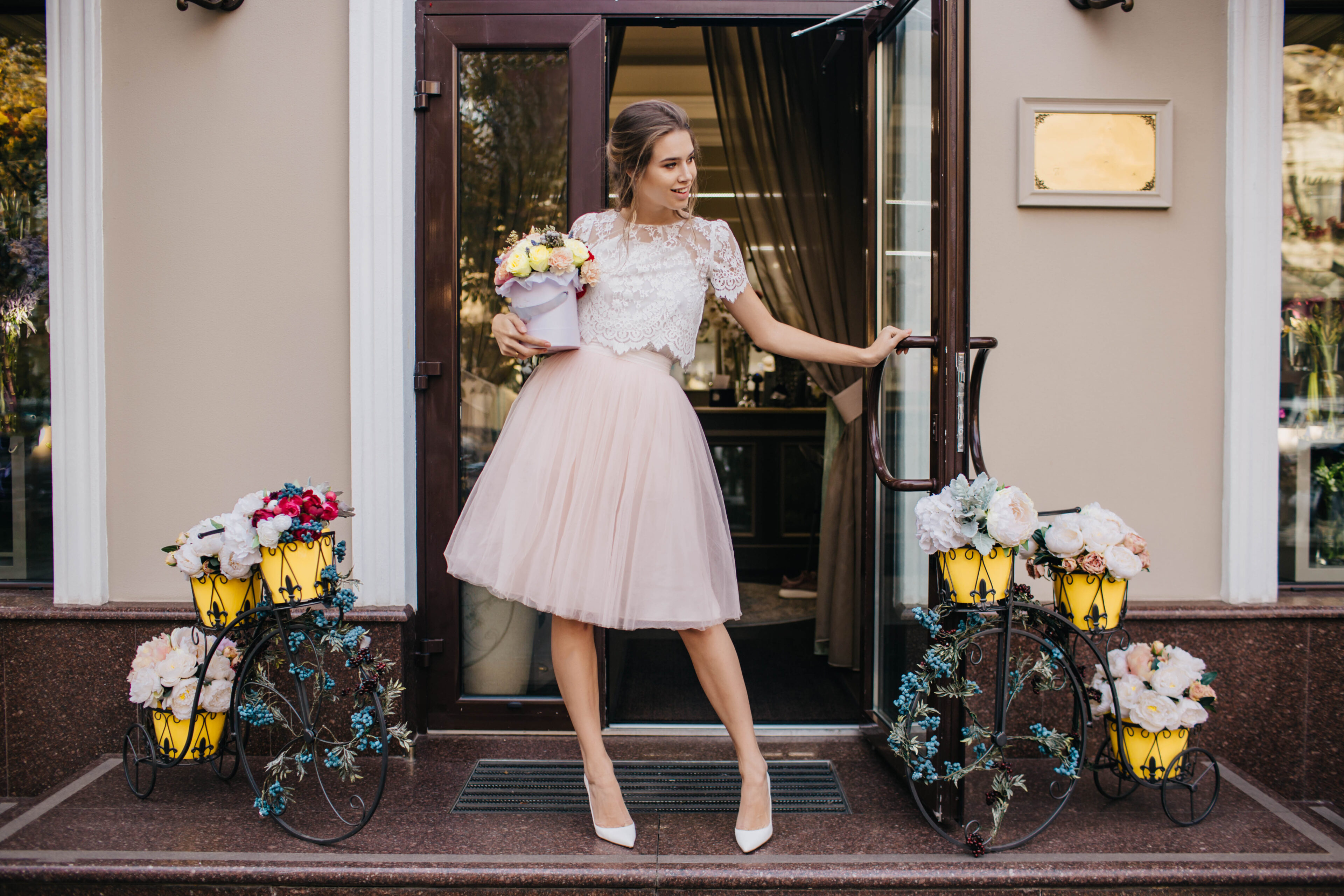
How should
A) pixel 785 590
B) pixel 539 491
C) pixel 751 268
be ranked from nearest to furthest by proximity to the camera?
1. pixel 539 491
2. pixel 785 590
3. pixel 751 268

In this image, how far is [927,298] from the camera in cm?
246

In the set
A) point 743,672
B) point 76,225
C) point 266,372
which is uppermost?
point 76,225

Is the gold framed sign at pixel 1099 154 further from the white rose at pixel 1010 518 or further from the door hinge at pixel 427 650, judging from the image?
the door hinge at pixel 427 650

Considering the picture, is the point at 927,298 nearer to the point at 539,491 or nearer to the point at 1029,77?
the point at 1029,77

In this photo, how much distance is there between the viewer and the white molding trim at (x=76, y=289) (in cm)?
275

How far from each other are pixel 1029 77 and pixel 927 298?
3.19 feet

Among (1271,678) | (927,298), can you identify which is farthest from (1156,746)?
(927,298)

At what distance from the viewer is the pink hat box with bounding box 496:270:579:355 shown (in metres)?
2.08

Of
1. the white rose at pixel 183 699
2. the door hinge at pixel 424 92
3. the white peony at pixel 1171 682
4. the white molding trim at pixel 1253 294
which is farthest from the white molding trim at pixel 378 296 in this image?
the white molding trim at pixel 1253 294

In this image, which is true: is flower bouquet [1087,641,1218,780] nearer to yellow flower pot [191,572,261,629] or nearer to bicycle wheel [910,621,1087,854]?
bicycle wheel [910,621,1087,854]

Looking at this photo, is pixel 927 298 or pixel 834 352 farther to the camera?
pixel 927 298

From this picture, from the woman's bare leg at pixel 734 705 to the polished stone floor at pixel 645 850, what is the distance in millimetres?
115

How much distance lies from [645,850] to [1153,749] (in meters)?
1.44

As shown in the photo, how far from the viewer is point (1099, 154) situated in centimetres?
277
